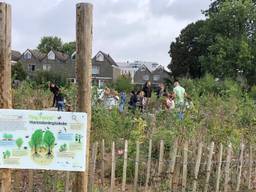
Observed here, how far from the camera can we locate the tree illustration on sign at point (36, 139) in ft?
14.5

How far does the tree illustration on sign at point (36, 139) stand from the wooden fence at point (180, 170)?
73.4 inches

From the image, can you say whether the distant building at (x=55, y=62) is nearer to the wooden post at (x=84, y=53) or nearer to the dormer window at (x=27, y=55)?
the dormer window at (x=27, y=55)

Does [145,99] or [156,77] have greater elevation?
[156,77]

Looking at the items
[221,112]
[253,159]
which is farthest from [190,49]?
[253,159]

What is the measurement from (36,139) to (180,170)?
2.96 metres

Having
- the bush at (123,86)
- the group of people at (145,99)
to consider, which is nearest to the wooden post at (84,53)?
the group of people at (145,99)

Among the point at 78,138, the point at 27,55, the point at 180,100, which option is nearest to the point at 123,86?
the point at 180,100

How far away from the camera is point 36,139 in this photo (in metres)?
4.43

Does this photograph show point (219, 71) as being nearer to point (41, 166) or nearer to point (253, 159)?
point (253, 159)

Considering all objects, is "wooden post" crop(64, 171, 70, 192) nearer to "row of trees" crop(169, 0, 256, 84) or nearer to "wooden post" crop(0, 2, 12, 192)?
"wooden post" crop(0, 2, 12, 192)

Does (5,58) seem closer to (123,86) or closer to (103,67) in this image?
(123,86)

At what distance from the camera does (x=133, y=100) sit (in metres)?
16.5

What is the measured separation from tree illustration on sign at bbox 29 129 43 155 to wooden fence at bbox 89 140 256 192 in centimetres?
Answer: 186

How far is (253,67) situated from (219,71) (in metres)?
3.50
